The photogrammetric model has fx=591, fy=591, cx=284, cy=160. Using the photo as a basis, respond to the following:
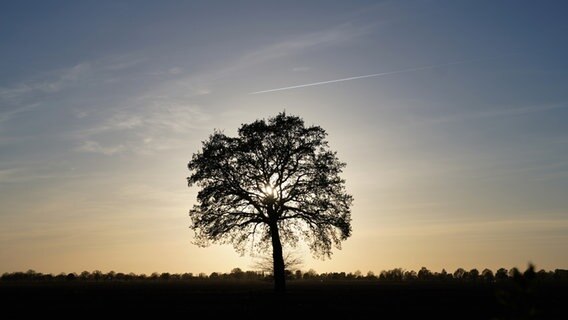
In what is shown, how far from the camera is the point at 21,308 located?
103 ft

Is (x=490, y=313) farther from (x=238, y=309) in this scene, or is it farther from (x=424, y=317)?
(x=238, y=309)

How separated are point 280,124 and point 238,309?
21.4 m

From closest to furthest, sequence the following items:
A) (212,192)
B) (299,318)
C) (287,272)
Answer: (299,318)
(212,192)
(287,272)

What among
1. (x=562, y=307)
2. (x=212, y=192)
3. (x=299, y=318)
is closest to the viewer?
(x=299, y=318)

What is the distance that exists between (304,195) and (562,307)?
2286cm

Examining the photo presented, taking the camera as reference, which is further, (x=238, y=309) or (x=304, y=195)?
(x=304, y=195)

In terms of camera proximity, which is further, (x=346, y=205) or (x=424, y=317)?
(x=346, y=205)

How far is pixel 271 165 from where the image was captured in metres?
48.5

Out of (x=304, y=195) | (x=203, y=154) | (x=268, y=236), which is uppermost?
(x=203, y=154)

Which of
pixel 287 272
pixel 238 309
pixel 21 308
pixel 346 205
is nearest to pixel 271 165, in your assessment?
pixel 346 205

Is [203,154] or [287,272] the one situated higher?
[203,154]

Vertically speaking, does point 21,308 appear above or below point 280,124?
below

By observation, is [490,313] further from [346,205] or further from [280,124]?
[280,124]

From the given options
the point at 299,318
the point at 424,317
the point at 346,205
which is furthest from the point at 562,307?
the point at 346,205
